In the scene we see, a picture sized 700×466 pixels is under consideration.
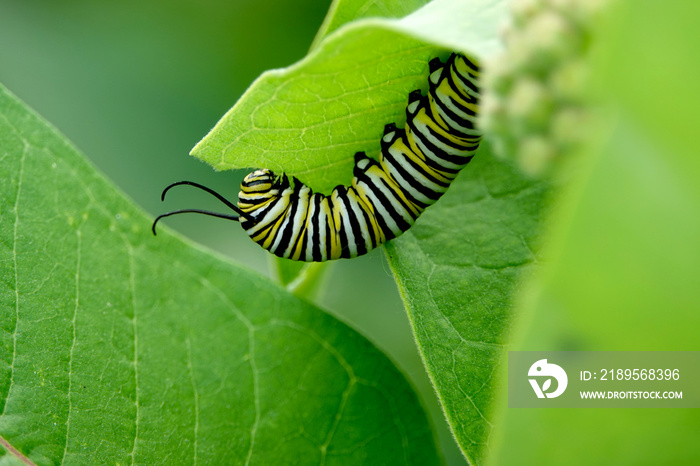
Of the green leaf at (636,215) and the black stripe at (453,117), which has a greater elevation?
the green leaf at (636,215)

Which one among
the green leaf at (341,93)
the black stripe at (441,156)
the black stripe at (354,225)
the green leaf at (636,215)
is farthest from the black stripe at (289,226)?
the green leaf at (636,215)

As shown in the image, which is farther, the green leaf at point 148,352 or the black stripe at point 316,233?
the black stripe at point 316,233

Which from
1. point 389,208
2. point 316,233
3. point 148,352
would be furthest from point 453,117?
point 148,352

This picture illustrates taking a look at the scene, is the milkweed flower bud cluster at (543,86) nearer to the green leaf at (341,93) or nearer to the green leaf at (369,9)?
the green leaf at (341,93)

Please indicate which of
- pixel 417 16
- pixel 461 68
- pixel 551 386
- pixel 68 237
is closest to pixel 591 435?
pixel 551 386

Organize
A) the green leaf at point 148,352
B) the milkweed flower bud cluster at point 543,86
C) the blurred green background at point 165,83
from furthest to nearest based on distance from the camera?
the blurred green background at point 165,83 → the green leaf at point 148,352 → the milkweed flower bud cluster at point 543,86

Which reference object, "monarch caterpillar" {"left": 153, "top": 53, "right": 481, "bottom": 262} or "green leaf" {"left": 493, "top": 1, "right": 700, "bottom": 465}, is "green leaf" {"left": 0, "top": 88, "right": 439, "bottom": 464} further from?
"green leaf" {"left": 493, "top": 1, "right": 700, "bottom": 465}

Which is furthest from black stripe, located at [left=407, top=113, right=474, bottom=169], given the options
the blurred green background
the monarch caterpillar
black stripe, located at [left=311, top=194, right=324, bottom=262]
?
the blurred green background

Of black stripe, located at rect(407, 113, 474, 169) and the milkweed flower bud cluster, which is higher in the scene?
the milkweed flower bud cluster
